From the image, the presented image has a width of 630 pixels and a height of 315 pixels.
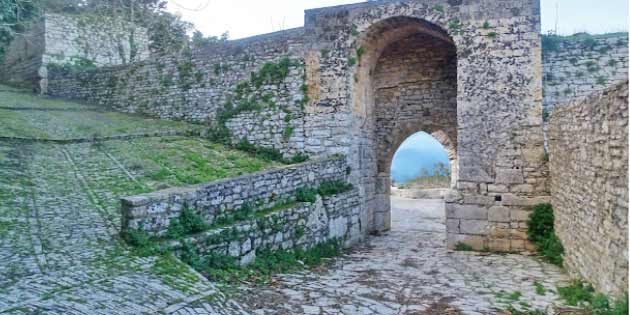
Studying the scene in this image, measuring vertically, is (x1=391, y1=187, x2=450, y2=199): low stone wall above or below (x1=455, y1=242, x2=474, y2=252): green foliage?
above

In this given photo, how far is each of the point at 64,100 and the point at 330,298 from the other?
562 inches

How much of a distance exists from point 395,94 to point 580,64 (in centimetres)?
417

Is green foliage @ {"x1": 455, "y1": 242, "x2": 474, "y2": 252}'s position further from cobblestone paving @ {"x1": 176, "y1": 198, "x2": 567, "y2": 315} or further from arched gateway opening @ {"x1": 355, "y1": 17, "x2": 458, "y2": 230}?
arched gateway opening @ {"x1": 355, "y1": 17, "x2": 458, "y2": 230}

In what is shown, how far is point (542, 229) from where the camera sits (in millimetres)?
8320

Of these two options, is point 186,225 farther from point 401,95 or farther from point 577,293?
point 401,95

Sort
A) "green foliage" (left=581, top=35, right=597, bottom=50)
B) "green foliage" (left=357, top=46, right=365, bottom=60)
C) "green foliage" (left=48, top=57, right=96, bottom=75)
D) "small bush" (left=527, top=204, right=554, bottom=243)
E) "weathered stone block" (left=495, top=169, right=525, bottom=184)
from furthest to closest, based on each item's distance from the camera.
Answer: "green foliage" (left=48, top=57, right=96, bottom=75) < "green foliage" (left=357, top=46, right=365, bottom=60) < "green foliage" (left=581, top=35, right=597, bottom=50) < "weathered stone block" (left=495, top=169, right=525, bottom=184) < "small bush" (left=527, top=204, right=554, bottom=243)

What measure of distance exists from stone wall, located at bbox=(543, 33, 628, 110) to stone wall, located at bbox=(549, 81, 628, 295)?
103 inches

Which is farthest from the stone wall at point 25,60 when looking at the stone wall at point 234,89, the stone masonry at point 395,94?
the stone masonry at point 395,94

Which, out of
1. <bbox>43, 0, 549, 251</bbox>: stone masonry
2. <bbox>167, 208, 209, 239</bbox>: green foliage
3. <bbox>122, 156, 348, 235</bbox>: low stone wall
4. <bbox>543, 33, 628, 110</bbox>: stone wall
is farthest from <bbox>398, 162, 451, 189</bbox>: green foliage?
<bbox>167, 208, 209, 239</bbox>: green foliage

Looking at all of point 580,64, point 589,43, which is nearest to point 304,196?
point 580,64

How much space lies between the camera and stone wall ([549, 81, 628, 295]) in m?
4.14

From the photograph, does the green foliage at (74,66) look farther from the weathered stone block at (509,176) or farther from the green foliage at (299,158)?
the weathered stone block at (509,176)

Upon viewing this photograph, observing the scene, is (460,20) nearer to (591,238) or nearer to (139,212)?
(591,238)

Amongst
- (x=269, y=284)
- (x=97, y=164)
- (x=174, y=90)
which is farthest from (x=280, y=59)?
(x=269, y=284)
